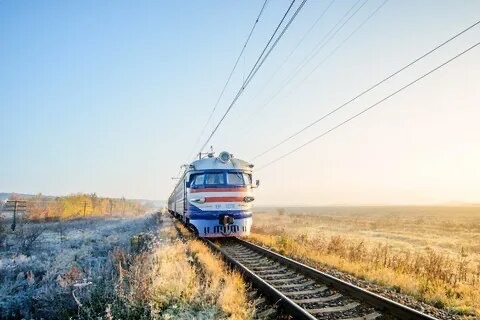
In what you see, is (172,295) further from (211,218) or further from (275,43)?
(211,218)

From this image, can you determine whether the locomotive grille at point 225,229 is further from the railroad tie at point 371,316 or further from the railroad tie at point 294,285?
the railroad tie at point 371,316

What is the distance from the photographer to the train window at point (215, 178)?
1579cm

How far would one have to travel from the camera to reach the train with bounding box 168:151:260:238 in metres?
15.4

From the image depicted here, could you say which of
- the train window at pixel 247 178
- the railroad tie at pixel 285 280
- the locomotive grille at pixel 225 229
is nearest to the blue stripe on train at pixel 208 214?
the locomotive grille at pixel 225 229

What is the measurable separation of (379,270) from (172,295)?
19.3ft

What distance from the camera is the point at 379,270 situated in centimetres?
979

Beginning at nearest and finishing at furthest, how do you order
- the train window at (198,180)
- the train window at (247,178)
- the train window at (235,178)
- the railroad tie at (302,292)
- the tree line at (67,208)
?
1. the railroad tie at (302,292)
2. the train window at (198,180)
3. the train window at (235,178)
4. the train window at (247,178)
5. the tree line at (67,208)

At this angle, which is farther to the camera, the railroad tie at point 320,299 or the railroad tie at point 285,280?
the railroad tie at point 285,280

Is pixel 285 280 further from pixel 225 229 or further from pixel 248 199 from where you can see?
pixel 248 199

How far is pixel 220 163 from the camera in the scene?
→ 16.3 metres

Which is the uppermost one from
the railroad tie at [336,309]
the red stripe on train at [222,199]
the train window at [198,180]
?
the train window at [198,180]

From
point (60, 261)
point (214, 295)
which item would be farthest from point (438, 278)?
point (60, 261)

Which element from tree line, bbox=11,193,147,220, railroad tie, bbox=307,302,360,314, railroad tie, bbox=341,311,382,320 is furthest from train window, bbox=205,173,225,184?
tree line, bbox=11,193,147,220

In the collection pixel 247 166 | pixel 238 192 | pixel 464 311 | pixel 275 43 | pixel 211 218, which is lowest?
pixel 464 311
